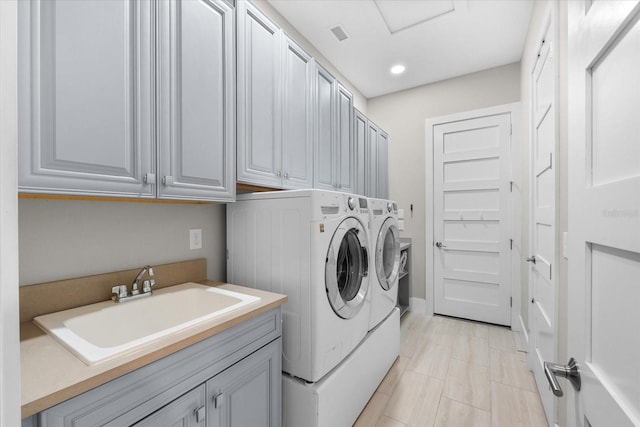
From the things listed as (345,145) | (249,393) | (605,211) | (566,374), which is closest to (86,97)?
(249,393)

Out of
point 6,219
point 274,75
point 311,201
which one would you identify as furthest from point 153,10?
point 6,219

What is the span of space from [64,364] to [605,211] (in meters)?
1.31

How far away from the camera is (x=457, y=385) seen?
1.97 metres

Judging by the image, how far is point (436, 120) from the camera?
3301 millimetres

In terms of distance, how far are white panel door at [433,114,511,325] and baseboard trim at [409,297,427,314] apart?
0.13m

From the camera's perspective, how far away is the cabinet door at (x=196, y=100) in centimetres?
111

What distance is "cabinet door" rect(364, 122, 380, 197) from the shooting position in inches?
117

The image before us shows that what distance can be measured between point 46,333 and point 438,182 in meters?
3.42

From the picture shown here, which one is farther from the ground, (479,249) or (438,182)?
(438,182)

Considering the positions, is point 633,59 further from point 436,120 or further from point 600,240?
point 436,120

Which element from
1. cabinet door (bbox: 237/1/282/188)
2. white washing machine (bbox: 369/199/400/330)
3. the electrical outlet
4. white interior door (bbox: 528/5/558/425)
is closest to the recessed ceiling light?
white interior door (bbox: 528/5/558/425)

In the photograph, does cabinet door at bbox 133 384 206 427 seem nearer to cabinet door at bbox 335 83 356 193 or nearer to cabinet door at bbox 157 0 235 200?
cabinet door at bbox 157 0 235 200

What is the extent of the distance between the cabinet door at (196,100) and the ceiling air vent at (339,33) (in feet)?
4.51

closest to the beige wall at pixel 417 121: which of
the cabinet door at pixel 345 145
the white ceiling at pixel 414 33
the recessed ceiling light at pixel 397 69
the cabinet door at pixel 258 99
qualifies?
the white ceiling at pixel 414 33
